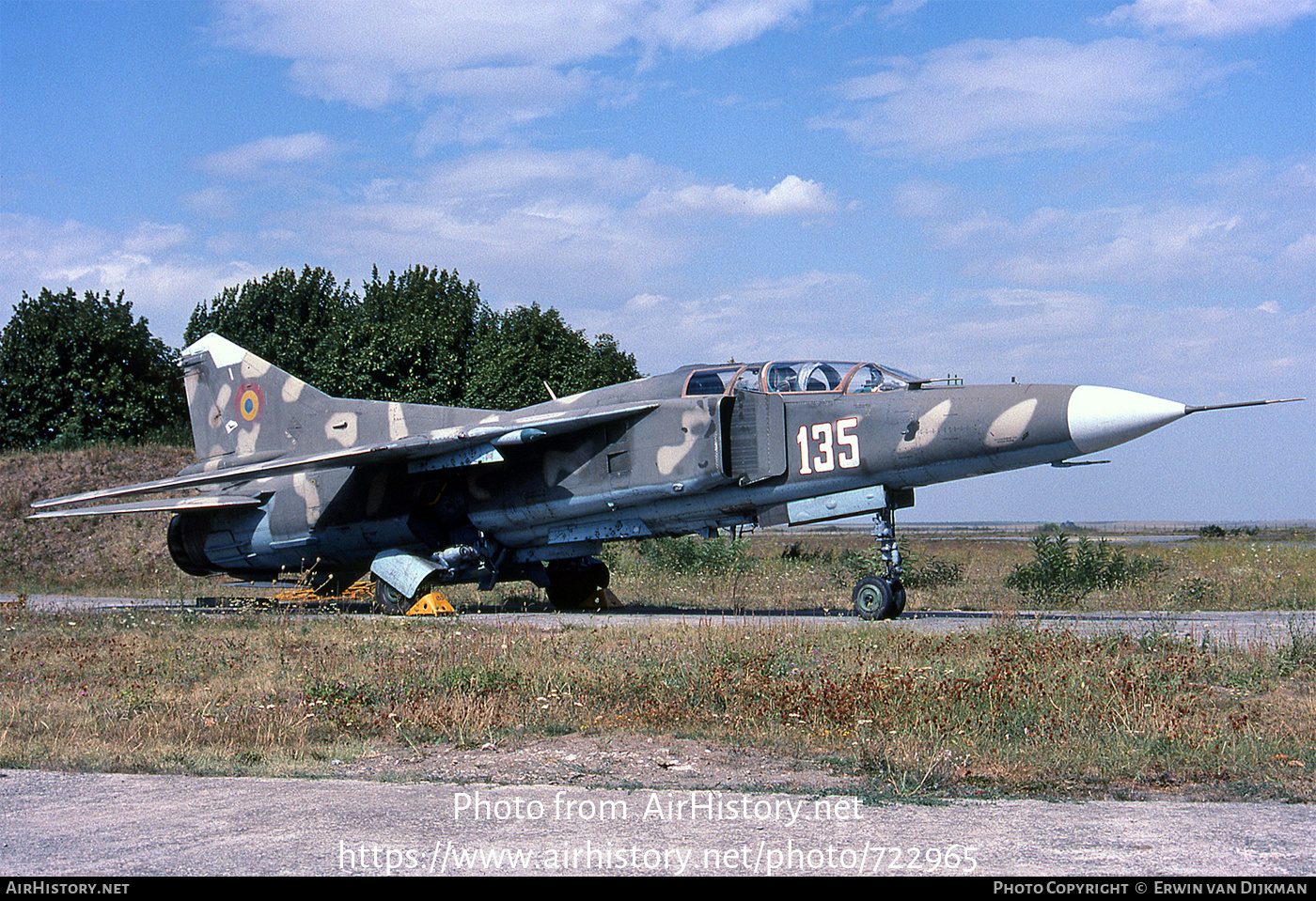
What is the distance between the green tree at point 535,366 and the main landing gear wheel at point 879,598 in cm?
1980

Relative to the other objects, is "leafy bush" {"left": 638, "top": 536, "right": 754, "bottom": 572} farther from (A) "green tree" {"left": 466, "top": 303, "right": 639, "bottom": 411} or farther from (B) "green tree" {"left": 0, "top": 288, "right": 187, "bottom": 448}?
(B) "green tree" {"left": 0, "top": 288, "right": 187, "bottom": 448}

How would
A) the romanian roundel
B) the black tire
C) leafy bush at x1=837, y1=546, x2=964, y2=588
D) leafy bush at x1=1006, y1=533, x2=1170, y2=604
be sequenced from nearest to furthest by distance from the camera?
the black tire
leafy bush at x1=1006, y1=533, x2=1170, y2=604
the romanian roundel
leafy bush at x1=837, y1=546, x2=964, y2=588

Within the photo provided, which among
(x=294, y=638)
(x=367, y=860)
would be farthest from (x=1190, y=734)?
(x=294, y=638)

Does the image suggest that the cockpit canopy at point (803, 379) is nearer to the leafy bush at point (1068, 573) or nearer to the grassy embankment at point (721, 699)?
the grassy embankment at point (721, 699)

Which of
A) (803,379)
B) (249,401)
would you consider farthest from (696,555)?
(803,379)

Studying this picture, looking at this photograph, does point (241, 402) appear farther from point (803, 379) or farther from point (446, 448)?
point (803, 379)

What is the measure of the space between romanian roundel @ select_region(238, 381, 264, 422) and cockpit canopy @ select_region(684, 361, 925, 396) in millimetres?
8558

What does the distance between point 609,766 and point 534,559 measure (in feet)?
35.1

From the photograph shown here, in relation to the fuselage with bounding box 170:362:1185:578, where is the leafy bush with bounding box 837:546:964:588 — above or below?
below

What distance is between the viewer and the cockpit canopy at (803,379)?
1374cm

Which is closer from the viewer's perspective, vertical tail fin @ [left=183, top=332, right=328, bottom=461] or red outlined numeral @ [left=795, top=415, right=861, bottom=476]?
red outlined numeral @ [left=795, top=415, right=861, bottom=476]

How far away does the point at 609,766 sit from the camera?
623 cm

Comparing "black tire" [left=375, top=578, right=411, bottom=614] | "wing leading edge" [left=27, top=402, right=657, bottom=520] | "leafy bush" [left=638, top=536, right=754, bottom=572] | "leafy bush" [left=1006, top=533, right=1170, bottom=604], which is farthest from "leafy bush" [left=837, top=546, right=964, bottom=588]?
"black tire" [left=375, top=578, right=411, bottom=614]

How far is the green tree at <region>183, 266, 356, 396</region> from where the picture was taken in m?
59.5
